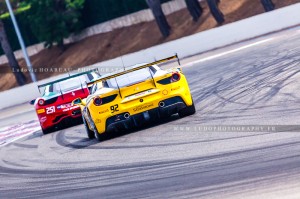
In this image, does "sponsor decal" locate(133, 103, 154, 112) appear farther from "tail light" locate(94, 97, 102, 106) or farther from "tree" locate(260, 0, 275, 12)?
"tree" locate(260, 0, 275, 12)

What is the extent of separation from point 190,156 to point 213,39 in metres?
26.9

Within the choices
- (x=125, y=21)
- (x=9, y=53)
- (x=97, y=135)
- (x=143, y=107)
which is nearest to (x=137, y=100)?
(x=143, y=107)

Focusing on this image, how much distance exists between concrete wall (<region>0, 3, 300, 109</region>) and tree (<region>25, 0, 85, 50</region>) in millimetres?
18982

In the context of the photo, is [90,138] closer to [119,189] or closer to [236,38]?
[119,189]

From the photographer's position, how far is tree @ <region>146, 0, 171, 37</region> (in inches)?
1887

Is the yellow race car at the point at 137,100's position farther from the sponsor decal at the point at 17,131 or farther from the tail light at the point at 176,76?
the sponsor decal at the point at 17,131

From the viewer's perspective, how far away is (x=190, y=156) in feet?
34.1

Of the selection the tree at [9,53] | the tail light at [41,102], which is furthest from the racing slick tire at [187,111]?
the tree at [9,53]

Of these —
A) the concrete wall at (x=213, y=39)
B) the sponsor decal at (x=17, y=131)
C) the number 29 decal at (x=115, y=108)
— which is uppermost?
the number 29 decal at (x=115, y=108)

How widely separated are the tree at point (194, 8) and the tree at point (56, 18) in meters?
11.6

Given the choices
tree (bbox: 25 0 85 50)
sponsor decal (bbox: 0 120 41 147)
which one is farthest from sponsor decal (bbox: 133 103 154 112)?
tree (bbox: 25 0 85 50)

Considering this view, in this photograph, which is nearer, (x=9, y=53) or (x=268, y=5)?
(x=268, y=5)

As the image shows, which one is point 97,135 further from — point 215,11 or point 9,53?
point 9,53

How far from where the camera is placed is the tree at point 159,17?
4794 cm
